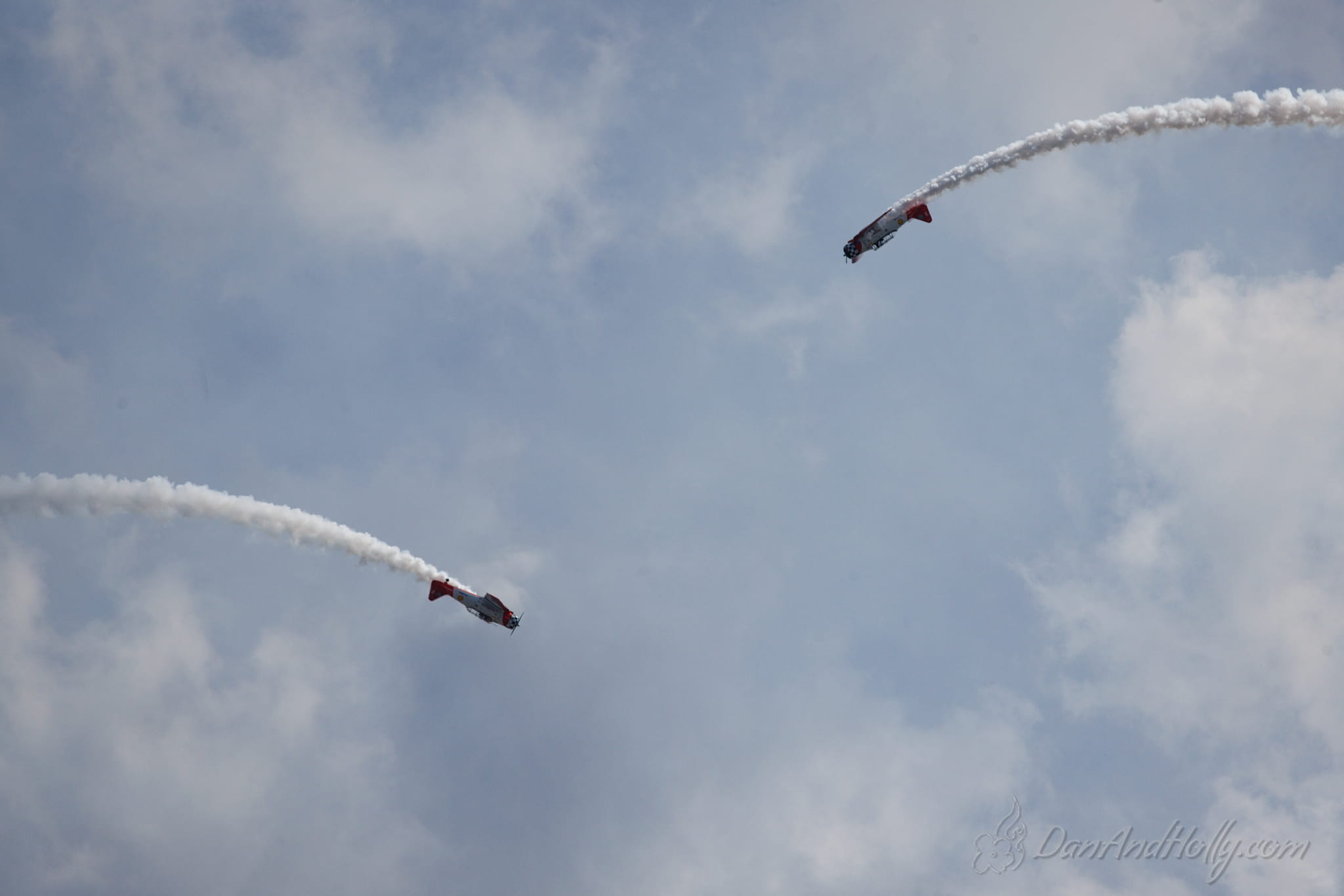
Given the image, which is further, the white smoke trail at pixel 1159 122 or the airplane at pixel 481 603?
the airplane at pixel 481 603

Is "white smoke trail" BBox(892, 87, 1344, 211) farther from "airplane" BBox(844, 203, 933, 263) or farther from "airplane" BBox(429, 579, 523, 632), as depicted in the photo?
"airplane" BBox(429, 579, 523, 632)

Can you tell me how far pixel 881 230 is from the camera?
423ft

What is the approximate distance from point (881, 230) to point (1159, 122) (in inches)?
1139

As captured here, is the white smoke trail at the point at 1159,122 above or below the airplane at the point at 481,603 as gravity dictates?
above

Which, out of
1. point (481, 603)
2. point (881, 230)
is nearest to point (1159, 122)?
point (881, 230)

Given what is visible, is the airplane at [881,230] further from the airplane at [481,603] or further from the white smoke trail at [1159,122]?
the airplane at [481,603]

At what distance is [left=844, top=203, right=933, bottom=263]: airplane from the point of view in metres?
126

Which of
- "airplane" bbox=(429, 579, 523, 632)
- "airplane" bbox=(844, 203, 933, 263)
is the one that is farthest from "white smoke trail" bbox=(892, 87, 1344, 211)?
"airplane" bbox=(429, 579, 523, 632)

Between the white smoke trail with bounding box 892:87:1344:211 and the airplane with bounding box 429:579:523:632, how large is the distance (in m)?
60.1

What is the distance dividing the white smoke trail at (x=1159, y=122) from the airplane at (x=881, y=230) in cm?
118

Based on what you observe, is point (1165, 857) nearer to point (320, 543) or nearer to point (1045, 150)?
point (1045, 150)

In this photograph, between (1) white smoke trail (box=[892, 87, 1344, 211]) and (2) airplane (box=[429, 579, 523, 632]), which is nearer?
(1) white smoke trail (box=[892, 87, 1344, 211])

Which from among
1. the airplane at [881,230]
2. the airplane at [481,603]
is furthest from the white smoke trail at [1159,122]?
the airplane at [481,603]

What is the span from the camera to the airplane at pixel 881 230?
126m
